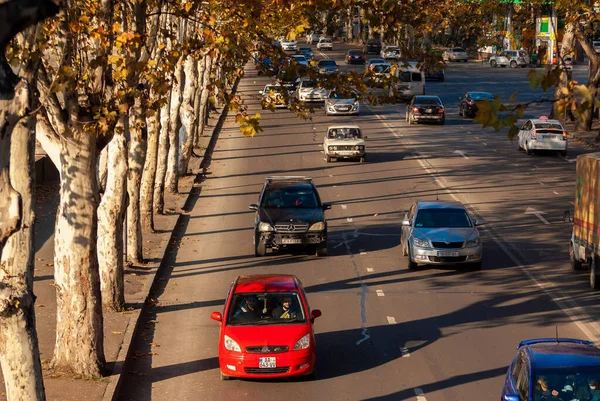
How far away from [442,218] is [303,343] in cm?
1032

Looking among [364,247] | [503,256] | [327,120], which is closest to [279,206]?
[364,247]

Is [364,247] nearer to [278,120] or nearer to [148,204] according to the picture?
[148,204]

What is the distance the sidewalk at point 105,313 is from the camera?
1555 cm

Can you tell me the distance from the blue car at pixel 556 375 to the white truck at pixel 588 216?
10369mm

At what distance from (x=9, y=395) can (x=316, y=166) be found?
31.1 metres

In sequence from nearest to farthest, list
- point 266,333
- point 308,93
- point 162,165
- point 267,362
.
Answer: point 267,362, point 266,333, point 162,165, point 308,93

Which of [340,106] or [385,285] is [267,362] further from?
[340,106]

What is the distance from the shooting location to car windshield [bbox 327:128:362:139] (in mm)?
44438

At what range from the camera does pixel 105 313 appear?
66.2 feet

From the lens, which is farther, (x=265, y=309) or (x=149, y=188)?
(x=149, y=188)

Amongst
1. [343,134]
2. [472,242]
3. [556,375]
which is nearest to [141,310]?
[472,242]

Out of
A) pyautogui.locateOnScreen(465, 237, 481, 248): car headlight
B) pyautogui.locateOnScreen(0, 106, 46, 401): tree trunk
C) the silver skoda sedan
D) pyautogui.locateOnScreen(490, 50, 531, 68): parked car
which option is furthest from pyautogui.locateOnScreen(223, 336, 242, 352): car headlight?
pyautogui.locateOnScreen(490, 50, 531, 68): parked car

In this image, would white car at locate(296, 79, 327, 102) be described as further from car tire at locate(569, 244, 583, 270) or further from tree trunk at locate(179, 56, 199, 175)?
car tire at locate(569, 244, 583, 270)

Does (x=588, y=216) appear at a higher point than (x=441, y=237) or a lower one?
higher
